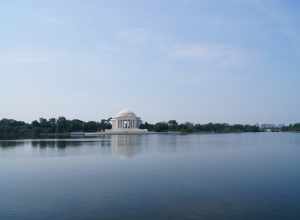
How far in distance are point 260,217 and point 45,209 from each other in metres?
7.12

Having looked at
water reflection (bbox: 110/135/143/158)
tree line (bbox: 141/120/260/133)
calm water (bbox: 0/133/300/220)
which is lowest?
calm water (bbox: 0/133/300/220)

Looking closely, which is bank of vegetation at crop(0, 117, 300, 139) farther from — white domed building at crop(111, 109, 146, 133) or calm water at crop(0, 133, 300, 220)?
calm water at crop(0, 133, 300, 220)

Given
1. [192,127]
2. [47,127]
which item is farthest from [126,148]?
[192,127]

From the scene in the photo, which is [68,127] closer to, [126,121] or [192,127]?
[126,121]

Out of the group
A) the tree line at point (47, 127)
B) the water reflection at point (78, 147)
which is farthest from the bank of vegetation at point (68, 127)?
the water reflection at point (78, 147)

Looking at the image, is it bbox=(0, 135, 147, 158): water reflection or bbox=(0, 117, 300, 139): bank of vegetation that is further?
bbox=(0, 117, 300, 139): bank of vegetation

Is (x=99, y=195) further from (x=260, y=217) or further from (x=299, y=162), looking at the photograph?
(x=299, y=162)

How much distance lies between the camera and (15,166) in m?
24.1

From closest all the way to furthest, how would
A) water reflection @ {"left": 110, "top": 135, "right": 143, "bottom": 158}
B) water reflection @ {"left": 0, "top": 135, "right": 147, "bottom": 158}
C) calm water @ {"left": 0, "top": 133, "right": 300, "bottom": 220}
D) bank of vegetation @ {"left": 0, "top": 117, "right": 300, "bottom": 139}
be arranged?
calm water @ {"left": 0, "top": 133, "right": 300, "bottom": 220} → water reflection @ {"left": 110, "top": 135, "right": 143, "bottom": 158} → water reflection @ {"left": 0, "top": 135, "right": 147, "bottom": 158} → bank of vegetation @ {"left": 0, "top": 117, "right": 300, "bottom": 139}

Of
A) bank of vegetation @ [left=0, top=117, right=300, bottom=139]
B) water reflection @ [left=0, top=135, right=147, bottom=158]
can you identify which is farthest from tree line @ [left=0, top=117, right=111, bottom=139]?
water reflection @ [left=0, top=135, right=147, bottom=158]

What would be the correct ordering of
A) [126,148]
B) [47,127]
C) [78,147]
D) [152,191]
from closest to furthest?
[152,191]
[126,148]
[78,147]
[47,127]

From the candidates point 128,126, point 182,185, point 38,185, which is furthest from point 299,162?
point 128,126

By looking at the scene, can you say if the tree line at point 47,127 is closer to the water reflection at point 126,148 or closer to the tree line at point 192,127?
the tree line at point 192,127

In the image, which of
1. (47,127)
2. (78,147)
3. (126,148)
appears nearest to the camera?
(126,148)
